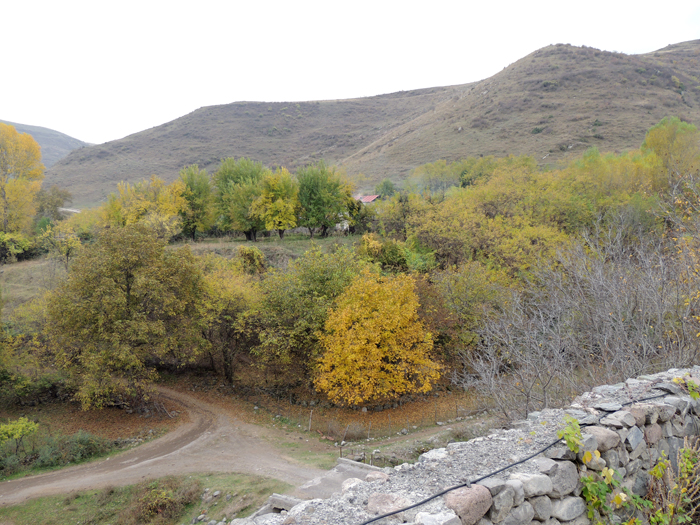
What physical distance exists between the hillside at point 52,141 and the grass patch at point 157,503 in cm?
17835

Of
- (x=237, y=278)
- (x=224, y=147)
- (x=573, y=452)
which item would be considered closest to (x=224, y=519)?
(x=573, y=452)

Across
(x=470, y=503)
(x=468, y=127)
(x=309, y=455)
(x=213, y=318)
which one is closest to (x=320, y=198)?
(x=213, y=318)

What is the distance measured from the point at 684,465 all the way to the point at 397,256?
966 inches

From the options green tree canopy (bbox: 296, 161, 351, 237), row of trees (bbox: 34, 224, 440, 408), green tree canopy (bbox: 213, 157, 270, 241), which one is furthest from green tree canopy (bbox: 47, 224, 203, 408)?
green tree canopy (bbox: 296, 161, 351, 237)

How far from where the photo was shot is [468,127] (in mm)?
69625

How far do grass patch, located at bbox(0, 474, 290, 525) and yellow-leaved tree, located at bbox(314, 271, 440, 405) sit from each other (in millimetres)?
6008

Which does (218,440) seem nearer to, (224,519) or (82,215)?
(224,519)

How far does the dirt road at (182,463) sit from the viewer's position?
12227mm

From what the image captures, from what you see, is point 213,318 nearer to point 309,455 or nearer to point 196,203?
point 309,455

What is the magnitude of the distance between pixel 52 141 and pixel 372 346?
21691cm

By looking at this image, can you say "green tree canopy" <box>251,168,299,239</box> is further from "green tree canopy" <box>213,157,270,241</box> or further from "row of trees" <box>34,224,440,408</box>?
"row of trees" <box>34,224,440,408</box>

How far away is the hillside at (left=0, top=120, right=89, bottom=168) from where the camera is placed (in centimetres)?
15750

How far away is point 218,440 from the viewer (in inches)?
608

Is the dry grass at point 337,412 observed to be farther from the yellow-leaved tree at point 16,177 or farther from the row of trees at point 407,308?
the yellow-leaved tree at point 16,177
